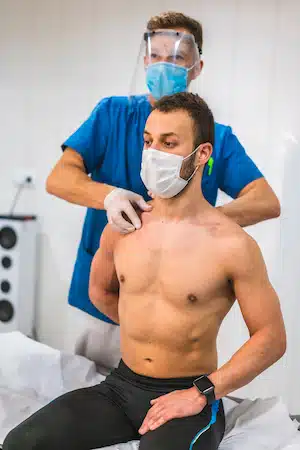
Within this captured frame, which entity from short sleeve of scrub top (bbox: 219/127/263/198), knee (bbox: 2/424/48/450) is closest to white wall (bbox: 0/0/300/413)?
short sleeve of scrub top (bbox: 219/127/263/198)

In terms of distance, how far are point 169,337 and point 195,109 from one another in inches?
20.8

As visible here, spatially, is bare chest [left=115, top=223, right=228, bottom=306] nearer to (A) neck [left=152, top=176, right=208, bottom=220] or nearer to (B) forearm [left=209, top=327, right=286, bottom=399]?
(A) neck [left=152, top=176, right=208, bottom=220]

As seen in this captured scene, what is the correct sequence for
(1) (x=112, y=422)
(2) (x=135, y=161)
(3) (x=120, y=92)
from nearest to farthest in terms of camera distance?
(1) (x=112, y=422) < (2) (x=135, y=161) < (3) (x=120, y=92)

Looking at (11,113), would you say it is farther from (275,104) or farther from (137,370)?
Answer: (137,370)

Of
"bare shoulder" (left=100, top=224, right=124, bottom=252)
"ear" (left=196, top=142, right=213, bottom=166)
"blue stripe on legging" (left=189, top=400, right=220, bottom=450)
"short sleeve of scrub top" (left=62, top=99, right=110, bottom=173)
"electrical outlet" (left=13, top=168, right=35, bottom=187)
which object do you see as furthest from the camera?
"electrical outlet" (left=13, top=168, right=35, bottom=187)

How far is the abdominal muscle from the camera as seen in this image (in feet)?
4.01

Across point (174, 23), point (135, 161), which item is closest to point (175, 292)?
point (135, 161)

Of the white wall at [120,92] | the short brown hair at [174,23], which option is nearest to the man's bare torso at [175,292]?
the short brown hair at [174,23]

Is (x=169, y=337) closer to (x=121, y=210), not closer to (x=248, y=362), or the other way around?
(x=248, y=362)

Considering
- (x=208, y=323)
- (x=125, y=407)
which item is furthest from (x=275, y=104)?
(x=125, y=407)

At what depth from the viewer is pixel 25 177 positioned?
288 centimetres

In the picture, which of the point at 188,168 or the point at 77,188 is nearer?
the point at 188,168

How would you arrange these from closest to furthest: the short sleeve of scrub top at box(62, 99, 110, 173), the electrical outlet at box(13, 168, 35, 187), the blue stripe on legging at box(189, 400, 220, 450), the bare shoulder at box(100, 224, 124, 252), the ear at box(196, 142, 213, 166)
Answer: the blue stripe on legging at box(189, 400, 220, 450), the ear at box(196, 142, 213, 166), the bare shoulder at box(100, 224, 124, 252), the short sleeve of scrub top at box(62, 99, 110, 173), the electrical outlet at box(13, 168, 35, 187)

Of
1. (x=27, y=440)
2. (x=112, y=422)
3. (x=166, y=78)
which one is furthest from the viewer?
(x=166, y=78)
